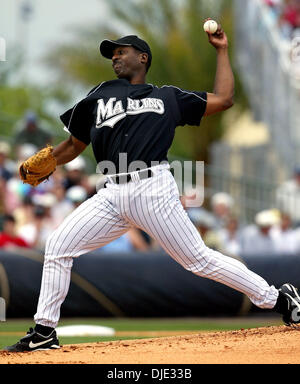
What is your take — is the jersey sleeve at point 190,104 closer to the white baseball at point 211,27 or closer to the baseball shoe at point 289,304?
the white baseball at point 211,27

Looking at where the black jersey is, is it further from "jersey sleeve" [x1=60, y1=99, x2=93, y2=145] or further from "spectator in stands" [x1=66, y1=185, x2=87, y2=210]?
"spectator in stands" [x1=66, y1=185, x2=87, y2=210]

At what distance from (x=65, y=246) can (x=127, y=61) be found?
132cm

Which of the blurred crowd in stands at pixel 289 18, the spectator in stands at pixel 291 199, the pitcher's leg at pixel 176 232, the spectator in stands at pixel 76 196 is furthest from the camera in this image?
the blurred crowd in stands at pixel 289 18

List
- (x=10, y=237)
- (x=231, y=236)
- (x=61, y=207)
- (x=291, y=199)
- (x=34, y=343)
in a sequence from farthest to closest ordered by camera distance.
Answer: (x=291, y=199), (x=231, y=236), (x=61, y=207), (x=10, y=237), (x=34, y=343)

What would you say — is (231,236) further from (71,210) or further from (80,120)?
(80,120)

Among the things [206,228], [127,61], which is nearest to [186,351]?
[127,61]

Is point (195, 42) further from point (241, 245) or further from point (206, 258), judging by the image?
point (206, 258)

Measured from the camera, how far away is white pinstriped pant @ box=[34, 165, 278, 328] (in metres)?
6.00

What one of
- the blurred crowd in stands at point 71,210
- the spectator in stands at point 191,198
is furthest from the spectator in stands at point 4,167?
the spectator in stands at point 191,198

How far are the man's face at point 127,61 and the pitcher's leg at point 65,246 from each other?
0.88 meters

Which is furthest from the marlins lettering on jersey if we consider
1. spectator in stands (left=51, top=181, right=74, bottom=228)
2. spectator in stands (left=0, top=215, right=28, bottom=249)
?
spectator in stands (left=51, top=181, right=74, bottom=228)

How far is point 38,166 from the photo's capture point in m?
6.37

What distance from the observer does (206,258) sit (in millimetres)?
6094

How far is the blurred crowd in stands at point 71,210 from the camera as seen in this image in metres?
12.2
